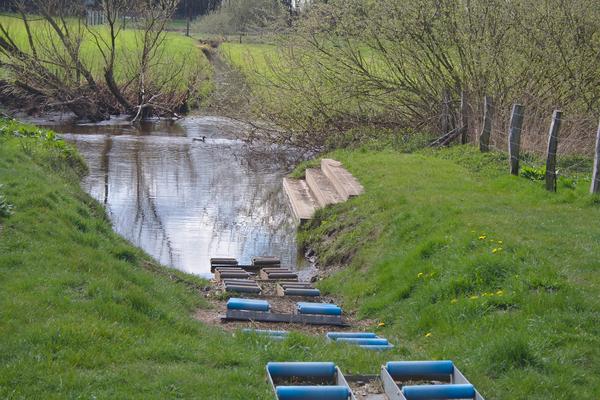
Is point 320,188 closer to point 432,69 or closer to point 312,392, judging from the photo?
point 432,69

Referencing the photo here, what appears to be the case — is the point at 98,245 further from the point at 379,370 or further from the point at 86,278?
the point at 379,370

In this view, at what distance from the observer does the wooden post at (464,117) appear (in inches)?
843

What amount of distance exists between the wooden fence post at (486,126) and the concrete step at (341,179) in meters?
3.08

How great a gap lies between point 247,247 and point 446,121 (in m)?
8.96

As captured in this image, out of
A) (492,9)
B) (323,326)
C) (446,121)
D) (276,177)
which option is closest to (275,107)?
(276,177)

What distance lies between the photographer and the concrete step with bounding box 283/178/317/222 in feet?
59.4

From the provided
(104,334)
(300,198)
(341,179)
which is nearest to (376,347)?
(104,334)

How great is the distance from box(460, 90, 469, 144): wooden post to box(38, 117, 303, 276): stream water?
16.5 feet

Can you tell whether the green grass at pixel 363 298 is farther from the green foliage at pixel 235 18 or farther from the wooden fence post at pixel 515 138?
the green foliage at pixel 235 18

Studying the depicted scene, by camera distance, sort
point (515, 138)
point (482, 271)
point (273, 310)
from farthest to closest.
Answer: point (515, 138) → point (273, 310) → point (482, 271)

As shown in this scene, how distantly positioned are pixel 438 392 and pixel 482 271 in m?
3.40

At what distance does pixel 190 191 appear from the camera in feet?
69.5

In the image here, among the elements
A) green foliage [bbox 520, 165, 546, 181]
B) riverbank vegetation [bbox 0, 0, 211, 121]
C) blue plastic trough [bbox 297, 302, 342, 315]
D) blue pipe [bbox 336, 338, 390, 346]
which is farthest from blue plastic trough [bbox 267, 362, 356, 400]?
riverbank vegetation [bbox 0, 0, 211, 121]

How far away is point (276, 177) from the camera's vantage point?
2402cm
